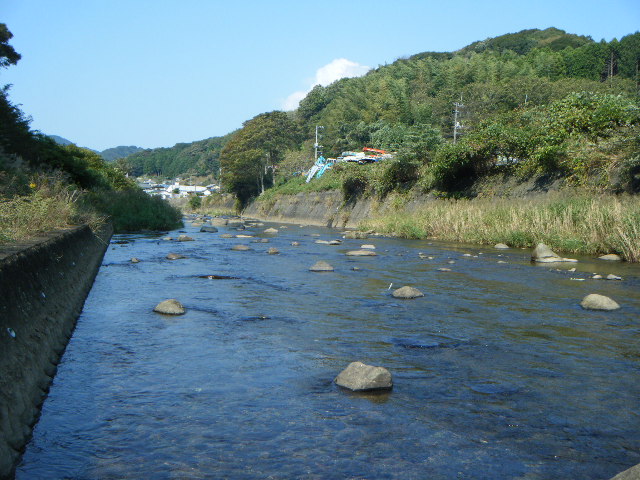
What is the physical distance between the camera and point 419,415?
5961 mm

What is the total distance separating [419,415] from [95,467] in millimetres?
2943

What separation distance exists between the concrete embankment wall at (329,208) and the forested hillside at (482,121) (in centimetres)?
135

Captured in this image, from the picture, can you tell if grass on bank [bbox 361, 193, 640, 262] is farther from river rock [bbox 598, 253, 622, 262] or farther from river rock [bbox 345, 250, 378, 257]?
river rock [bbox 345, 250, 378, 257]

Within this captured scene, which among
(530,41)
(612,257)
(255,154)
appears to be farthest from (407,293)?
(530,41)

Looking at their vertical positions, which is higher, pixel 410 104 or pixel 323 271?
pixel 410 104

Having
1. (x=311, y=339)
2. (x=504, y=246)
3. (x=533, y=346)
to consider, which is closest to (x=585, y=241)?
(x=504, y=246)

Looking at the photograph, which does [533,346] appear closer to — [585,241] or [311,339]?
[311,339]

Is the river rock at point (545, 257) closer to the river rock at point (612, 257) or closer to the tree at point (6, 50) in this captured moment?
the river rock at point (612, 257)

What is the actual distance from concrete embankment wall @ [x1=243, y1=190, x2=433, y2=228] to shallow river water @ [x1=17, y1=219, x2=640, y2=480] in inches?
1003

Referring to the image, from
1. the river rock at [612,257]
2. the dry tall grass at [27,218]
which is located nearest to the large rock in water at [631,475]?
the dry tall grass at [27,218]

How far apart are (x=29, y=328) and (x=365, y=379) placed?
A: 12.0 ft

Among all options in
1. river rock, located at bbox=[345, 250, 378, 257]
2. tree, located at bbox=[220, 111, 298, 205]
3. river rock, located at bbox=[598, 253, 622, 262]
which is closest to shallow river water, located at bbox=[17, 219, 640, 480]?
river rock, located at bbox=[598, 253, 622, 262]

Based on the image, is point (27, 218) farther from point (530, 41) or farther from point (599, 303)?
point (530, 41)

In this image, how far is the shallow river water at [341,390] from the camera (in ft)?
16.3
